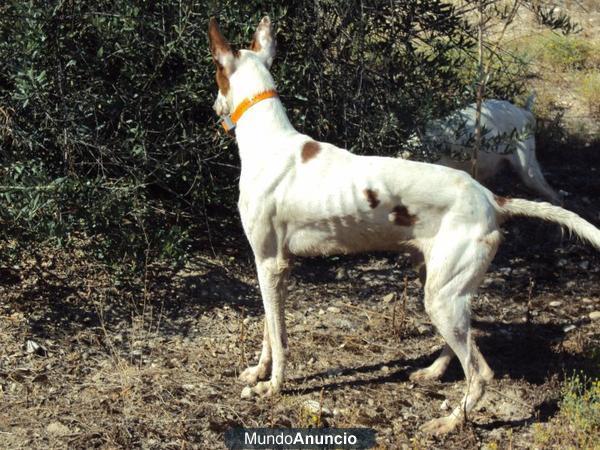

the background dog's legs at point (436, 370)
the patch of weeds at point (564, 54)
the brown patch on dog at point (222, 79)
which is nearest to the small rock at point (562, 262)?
the background dog's legs at point (436, 370)

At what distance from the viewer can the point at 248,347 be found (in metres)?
5.79

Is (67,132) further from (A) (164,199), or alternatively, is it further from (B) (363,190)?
(B) (363,190)

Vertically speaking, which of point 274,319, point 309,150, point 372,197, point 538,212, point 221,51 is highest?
point 221,51

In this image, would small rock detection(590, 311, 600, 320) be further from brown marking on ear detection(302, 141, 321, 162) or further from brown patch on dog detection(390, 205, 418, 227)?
brown marking on ear detection(302, 141, 321, 162)

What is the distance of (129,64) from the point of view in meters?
6.11

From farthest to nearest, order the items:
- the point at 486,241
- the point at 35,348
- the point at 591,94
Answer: the point at 591,94, the point at 35,348, the point at 486,241

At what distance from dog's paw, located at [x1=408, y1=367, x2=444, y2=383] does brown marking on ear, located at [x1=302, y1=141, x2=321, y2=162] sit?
4.98 feet

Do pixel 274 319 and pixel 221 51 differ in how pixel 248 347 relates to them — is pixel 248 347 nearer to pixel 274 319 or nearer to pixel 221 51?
pixel 274 319

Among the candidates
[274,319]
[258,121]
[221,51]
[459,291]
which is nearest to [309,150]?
[258,121]

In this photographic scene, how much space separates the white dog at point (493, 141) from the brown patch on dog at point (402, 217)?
6.29 feet

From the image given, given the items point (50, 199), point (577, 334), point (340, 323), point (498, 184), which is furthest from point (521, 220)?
point (50, 199)

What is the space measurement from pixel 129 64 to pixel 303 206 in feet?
6.60

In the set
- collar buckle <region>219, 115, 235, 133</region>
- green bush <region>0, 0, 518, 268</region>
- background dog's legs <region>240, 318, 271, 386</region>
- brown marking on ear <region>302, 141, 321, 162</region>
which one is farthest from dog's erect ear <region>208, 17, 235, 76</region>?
background dog's legs <region>240, 318, 271, 386</region>

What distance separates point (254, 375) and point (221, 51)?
6.06 ft
